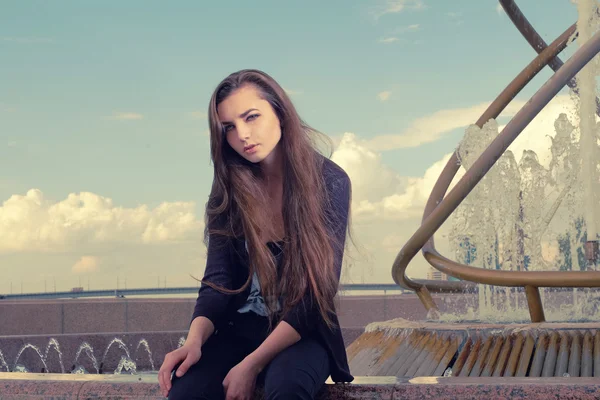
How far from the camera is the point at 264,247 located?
3.05 meters

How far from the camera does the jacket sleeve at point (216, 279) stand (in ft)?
9.94

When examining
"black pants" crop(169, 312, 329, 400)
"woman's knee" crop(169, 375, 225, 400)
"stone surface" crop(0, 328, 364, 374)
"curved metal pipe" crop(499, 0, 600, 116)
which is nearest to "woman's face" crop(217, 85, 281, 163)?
"black pants" crop(169, 312, 329, 400)

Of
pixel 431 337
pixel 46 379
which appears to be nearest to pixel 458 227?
pixel 431 337

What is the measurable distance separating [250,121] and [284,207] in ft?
1.22

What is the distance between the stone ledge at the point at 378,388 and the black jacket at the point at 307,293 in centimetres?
12

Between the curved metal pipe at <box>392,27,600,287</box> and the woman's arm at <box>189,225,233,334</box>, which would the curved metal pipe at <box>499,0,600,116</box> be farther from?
the woman's arm at <box>189,225,233,334</box>

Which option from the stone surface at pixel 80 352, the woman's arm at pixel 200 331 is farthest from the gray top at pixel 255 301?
the stone surface at pixel 80 352

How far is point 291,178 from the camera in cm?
316

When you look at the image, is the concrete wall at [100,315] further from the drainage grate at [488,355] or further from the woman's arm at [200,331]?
the woman's arm at [200,331]

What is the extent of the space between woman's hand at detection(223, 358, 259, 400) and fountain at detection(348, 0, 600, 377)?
7.84 ft

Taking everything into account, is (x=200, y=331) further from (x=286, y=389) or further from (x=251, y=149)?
(x=251, y=149)

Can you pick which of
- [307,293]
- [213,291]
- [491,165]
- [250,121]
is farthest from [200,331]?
[491,165]

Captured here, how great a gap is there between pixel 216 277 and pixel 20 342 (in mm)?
4470

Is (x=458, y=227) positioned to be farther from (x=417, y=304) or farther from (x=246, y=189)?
(x=417, y=304)
